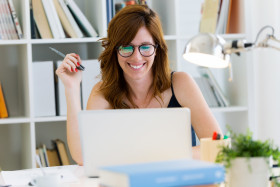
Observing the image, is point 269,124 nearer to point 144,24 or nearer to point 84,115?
point 144,24

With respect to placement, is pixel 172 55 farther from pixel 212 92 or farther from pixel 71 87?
pixel 71 87

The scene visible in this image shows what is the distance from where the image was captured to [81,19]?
297cm

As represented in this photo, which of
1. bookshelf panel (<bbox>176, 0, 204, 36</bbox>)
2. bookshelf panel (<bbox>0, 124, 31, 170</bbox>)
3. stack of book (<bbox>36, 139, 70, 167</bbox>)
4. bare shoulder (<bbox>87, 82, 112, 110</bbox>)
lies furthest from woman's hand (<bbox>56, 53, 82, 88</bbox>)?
bookshelf panel (<bbox>176, 0, 204, 36</bbox>)

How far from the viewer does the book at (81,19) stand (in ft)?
9.73

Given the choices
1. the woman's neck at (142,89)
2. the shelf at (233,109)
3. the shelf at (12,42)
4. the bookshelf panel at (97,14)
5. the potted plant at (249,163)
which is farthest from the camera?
the shelf at (233,109)

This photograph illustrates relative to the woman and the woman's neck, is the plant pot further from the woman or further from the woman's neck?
the woman's neck

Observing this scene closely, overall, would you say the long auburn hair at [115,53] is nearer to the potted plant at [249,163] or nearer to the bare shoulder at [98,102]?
the bare shoulder at [98,102]

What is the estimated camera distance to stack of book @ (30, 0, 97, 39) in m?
2.92

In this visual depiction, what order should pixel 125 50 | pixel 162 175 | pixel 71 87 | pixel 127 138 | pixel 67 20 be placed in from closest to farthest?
pixel 162 175, pixel 127 138, pixel 125 50, pixel 71 87, pixel 67 20

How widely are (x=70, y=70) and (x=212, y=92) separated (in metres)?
1.20

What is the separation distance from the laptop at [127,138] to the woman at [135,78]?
29.9 inches

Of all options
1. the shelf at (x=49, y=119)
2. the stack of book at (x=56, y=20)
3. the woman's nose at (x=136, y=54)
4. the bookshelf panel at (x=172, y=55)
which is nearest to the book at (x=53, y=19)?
the stack of book at (x=56, y=20)

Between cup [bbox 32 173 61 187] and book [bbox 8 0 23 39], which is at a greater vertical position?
book [bbox 8 0 23 39]

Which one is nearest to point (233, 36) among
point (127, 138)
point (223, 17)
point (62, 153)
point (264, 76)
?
point (223, 17)
